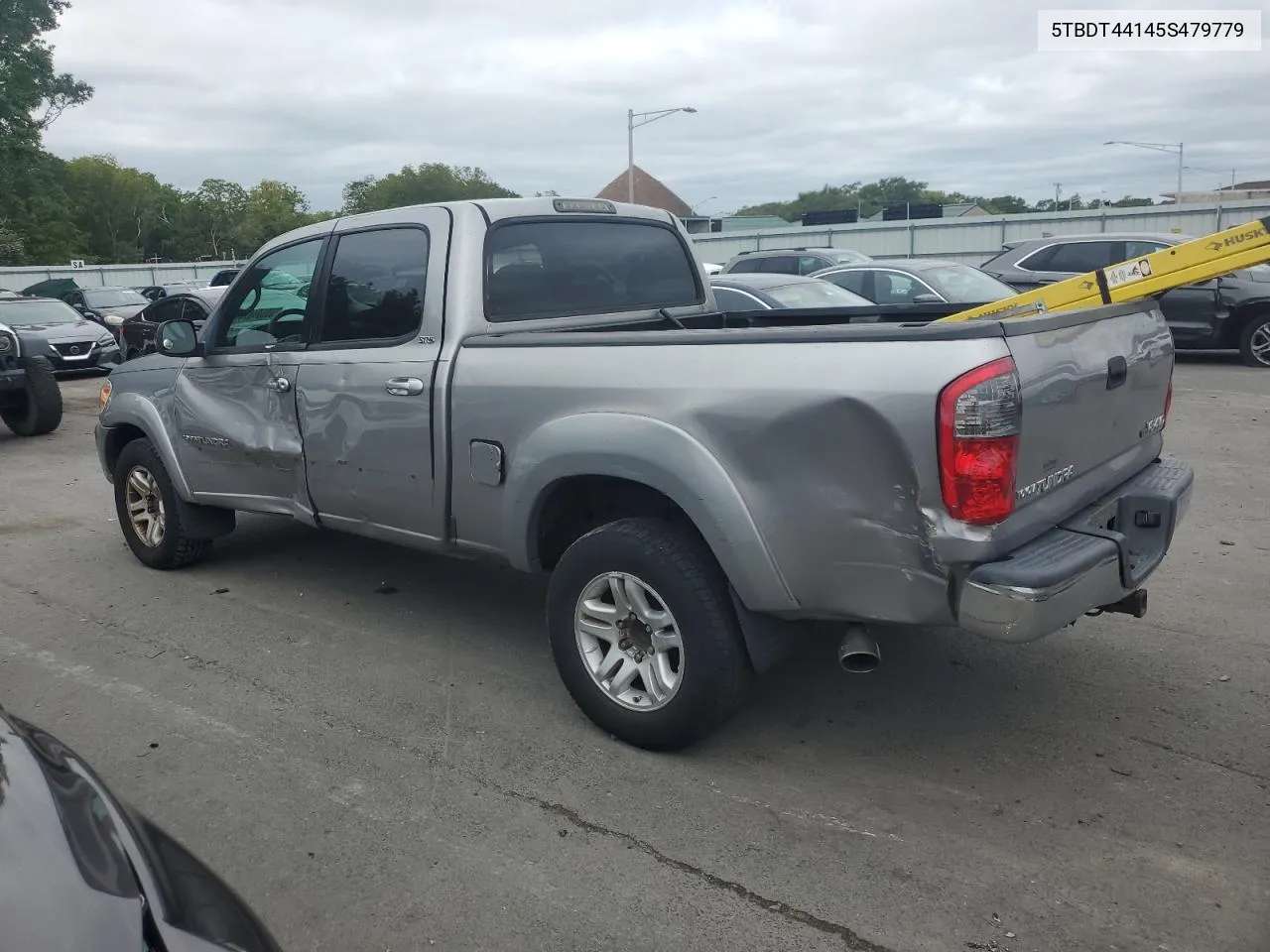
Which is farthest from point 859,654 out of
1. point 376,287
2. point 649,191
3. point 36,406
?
point 649,191

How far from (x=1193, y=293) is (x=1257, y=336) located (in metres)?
0.91

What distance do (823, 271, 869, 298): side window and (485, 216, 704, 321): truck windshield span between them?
26.1ft

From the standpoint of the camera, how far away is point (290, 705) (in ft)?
13.9

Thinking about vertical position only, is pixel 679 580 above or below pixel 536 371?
below

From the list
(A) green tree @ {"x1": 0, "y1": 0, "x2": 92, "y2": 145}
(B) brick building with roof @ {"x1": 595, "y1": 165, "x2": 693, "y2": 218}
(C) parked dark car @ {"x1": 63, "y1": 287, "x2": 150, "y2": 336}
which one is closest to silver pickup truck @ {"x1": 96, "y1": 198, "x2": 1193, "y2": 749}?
(C) parked dark car @ {"x1": 63, "y1": 287, "x2": 150, "y2": 336}

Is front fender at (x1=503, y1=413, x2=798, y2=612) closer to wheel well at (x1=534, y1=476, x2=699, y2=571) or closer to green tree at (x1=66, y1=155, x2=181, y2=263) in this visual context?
wheel well at (x1=534, y1=476, x2=699, y2=571)

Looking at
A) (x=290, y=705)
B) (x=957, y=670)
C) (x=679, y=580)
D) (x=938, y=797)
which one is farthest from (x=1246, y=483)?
(x=290, y=705)

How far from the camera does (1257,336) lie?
1284cm

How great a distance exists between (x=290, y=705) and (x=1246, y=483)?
21.3ft

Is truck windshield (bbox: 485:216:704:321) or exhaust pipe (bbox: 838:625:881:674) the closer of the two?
exhaust pipe (bbox: 838:625:881:674)

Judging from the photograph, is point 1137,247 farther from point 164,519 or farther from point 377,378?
point 164,519

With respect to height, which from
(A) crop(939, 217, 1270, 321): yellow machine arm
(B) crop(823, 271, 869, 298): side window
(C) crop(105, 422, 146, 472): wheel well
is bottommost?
(C) crop(105, 422, 146, 472): wheel well

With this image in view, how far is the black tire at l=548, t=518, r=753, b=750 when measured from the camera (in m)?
3.41

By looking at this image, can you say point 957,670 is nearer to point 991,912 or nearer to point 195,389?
point 991,912
